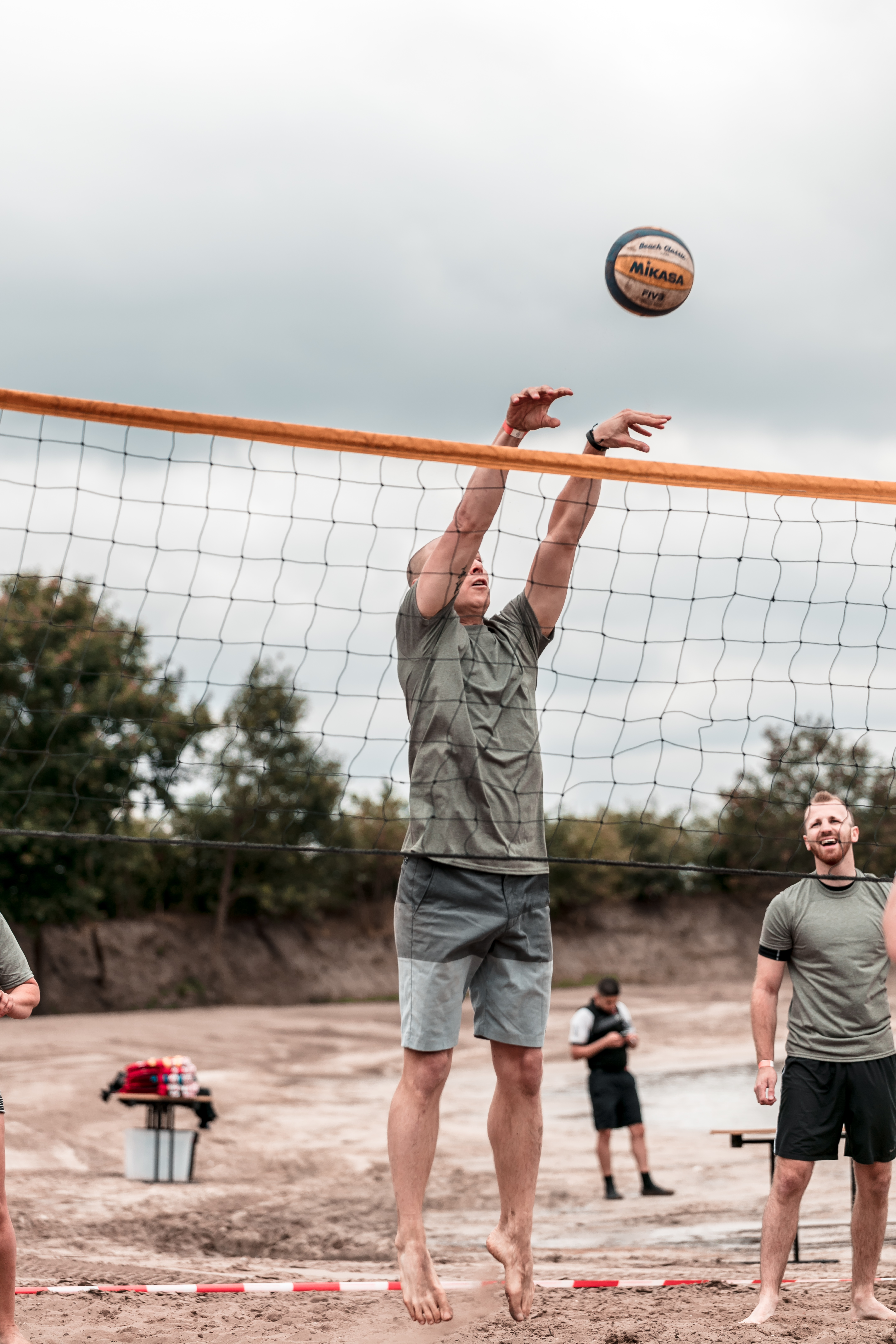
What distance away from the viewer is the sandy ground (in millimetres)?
4652

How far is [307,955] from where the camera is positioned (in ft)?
109

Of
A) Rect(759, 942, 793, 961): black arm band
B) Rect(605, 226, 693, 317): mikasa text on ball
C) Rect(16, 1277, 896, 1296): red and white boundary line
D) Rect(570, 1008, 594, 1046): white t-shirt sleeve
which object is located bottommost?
Rect(16, 1277, 896, 1296): red and white boundary line

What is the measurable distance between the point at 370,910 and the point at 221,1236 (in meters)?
26.6

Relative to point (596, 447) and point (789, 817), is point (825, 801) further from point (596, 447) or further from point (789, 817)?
point (789, 817)

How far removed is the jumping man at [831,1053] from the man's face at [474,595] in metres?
1.56

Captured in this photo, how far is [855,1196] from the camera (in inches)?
189

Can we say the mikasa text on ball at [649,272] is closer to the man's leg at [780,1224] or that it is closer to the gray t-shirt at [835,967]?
the gray t-shirt at [835,967]

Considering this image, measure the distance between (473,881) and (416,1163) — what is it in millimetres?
896

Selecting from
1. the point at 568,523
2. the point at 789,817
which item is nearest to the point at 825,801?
the point at 568,523

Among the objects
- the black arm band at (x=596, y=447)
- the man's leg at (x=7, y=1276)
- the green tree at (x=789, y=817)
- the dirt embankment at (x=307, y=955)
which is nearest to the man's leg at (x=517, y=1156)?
the man's leg at (x=7, y=1276)

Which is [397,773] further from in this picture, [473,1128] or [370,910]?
[370,910]

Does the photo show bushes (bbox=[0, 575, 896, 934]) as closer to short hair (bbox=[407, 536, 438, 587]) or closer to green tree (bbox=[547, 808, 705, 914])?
green tree (bbox=[547, 808, 705, 914])

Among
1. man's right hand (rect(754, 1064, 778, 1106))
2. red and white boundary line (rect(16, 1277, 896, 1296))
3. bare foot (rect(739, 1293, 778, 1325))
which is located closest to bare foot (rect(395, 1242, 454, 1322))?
red and white boundary line (rect(16, 1277, 896, 1296))

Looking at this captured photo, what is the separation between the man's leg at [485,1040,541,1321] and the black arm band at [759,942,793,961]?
1.20 meters
